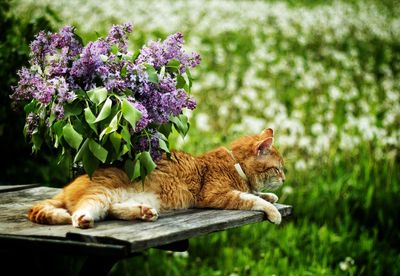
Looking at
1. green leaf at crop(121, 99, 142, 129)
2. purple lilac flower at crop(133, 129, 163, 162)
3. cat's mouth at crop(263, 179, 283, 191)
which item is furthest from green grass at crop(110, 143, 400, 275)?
green leaf at crop(121, 99, 142, 129)

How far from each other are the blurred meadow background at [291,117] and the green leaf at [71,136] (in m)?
0.59

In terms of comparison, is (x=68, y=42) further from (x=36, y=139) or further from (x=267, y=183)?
(x=267, y=183)

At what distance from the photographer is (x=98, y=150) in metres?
2.82

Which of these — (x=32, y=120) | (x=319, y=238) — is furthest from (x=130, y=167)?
(x=319, y=238)

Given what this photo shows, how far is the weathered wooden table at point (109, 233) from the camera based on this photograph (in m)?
2.40

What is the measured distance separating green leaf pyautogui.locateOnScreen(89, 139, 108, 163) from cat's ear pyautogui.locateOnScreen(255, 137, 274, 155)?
37.2 inches

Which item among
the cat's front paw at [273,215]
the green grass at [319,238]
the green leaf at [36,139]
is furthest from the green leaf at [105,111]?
the green grass at [319,238]

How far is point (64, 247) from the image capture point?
2457mm

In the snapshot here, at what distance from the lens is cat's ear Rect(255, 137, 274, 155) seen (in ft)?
11.4

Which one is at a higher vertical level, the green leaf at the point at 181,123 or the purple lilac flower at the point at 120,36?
the purple lilac flower at the point at 120,36

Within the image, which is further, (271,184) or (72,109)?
(271,184)

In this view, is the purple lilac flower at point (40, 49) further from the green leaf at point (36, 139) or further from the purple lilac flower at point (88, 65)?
the green leaf at point (36, 139)

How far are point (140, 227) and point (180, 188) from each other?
1.91ft

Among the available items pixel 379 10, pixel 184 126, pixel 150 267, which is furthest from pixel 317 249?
pixel 379 10
